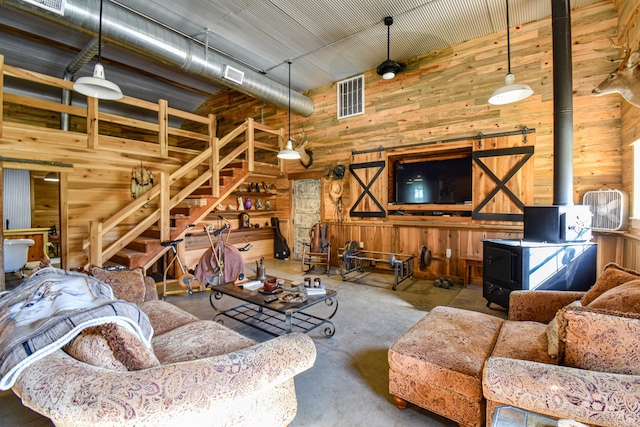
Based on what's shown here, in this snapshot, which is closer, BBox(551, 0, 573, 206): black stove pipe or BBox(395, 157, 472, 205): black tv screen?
BBox(551, 0, 573, 206): black stove pipe

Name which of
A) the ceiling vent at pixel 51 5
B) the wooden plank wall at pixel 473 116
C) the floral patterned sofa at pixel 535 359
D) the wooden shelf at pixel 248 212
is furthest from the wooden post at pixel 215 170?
the floral patterned sofa at pixel 535 359

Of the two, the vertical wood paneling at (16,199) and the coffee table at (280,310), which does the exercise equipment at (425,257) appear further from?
the vertical wood paneling at (16,199)

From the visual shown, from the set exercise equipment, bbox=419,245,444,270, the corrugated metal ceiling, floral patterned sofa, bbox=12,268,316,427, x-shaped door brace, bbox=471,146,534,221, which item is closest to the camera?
floral patterned sofa, bbox=12,268,316,427

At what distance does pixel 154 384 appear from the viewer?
40.6 inches

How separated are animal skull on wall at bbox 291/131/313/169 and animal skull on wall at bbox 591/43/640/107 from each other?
16.4ft

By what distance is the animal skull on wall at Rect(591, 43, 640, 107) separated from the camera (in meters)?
2.74

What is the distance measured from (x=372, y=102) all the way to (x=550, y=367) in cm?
562

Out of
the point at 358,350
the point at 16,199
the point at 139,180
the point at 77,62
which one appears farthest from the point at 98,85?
the point at 16,199

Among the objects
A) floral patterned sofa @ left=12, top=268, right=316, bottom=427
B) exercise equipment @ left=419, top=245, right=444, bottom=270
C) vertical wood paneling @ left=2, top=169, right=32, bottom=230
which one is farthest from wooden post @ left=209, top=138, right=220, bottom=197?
vertical wood paneling @ left=2, top=169, right=32, bottom=230

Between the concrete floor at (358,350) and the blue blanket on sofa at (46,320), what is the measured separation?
98 cm

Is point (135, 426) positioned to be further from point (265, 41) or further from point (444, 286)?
point (265, 41)

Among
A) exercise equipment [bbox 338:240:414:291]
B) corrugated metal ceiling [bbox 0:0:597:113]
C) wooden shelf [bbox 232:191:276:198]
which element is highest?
corrugated metal ceiling [bbox 0:0:597:113]

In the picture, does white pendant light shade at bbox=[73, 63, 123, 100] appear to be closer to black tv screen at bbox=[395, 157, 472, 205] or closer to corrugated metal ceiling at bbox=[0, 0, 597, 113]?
corrugated metal ceiling at bbox=[0, 0, 597, 113]

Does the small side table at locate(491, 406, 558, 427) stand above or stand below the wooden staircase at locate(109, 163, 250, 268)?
below
